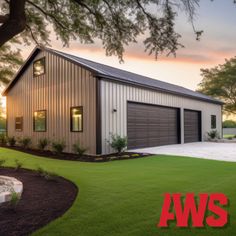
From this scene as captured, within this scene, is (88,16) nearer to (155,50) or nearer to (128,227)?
(155,50)

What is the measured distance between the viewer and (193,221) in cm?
334

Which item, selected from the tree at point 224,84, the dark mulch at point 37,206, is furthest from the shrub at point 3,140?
the tree at point 224,84

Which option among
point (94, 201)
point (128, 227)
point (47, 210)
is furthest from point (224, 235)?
point (47, 210)

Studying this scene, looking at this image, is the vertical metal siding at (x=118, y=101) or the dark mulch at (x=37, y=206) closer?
the dark mulch at (x=37, y=206)

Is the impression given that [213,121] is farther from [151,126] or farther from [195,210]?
[195,210]

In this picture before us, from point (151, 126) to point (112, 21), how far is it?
28.2 feet

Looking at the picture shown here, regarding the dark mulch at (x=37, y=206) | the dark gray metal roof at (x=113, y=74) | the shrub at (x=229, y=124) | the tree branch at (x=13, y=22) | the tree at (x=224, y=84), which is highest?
the tree at (x=224, y=84)

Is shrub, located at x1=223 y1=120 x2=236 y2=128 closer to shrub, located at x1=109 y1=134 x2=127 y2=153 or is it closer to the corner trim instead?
shrub, located at x1=109 y1=134 x2=127 y2=153

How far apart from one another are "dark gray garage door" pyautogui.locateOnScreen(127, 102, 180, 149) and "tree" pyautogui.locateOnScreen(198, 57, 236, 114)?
2071 centimetres

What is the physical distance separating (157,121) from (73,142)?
577cm

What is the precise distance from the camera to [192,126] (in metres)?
19.3

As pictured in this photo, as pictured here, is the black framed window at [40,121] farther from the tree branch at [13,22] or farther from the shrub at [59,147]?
the tree branch at [13,22]

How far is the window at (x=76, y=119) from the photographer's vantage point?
11.9 metres

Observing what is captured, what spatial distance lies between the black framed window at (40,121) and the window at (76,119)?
8.50 ft
